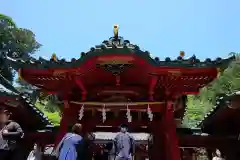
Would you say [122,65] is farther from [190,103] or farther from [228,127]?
[190,103]

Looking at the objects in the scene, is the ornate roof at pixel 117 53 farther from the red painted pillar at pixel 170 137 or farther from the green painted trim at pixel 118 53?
the red painted pillar at pixel 170 137

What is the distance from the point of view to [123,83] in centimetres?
789

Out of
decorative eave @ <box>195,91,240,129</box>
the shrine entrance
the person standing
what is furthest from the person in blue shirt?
decorative eave @ <box>195,91,240,129</box>

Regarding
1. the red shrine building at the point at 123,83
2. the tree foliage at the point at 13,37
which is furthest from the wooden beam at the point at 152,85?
the tree foliage at the point at 13,37

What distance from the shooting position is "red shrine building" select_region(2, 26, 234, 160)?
6762 mm

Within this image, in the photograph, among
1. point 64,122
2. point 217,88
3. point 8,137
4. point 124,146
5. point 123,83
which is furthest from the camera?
point 217,88

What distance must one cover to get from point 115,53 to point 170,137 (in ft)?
7.95

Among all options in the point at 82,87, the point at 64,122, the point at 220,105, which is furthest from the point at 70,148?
the point at 220,105

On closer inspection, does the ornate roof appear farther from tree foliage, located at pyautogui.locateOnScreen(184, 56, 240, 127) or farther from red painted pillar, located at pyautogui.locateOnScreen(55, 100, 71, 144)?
tree foliage, located at pyautogui.locateOnScreen(184, 56, 240, 127)

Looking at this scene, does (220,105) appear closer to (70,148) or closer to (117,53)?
(117,53)

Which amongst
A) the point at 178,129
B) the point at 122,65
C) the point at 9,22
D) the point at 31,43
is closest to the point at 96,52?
the point at 122,65

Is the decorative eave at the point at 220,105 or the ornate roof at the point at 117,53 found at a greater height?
the ornate roof at the point at 117,53

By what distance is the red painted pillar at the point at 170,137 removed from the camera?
7458mm

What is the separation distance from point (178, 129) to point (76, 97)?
3.09 m
